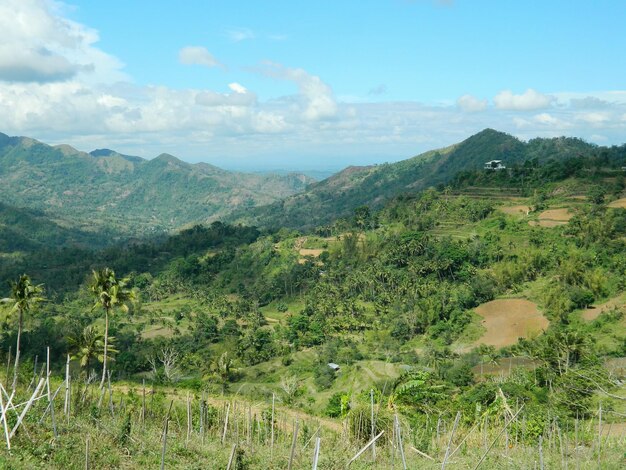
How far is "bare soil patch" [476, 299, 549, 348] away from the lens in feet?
179

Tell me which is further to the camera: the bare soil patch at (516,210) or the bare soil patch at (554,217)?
the bare soil patch at (516,210)

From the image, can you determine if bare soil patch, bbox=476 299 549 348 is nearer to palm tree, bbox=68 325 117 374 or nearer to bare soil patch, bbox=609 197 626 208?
bare soil patch, bbox=609 197 626 208

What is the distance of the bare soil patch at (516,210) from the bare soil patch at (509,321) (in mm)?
24656

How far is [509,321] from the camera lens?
58.3m

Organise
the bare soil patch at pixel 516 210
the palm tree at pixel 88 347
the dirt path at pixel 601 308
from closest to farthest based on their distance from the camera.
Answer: the palm tree at pixel 88 347
the dirt path at pixel 601 308
the bare soil patch at pixel 516 210

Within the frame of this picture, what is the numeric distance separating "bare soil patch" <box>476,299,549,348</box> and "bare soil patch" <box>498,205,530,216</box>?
24656mm

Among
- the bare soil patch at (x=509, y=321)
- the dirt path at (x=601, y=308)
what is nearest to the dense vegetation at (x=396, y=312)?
the dirt path at (x=601, y=308)

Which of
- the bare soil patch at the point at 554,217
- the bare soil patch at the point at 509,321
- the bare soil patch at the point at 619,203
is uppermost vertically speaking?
the bare soil patch at the point at 619,203

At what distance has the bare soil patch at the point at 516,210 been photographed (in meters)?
81.6

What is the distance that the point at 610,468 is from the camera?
14.0m

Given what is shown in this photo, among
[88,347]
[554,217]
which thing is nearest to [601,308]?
[554,217]

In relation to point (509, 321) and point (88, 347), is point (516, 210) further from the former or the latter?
point (88, 347)

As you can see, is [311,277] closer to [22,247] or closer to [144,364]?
[144,364]

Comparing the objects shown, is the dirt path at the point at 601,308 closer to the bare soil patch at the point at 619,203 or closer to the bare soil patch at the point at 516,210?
the bare soil patch at the point at 619,203
